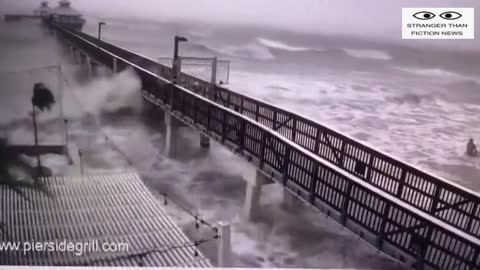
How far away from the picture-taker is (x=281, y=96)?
3588 mm

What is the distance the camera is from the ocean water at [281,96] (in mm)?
2934

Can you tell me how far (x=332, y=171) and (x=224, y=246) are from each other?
904mm

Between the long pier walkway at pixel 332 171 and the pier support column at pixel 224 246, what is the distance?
600 millimetres

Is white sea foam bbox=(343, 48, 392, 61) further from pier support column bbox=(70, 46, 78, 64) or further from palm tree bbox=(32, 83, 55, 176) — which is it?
palm tree bbox=(32, 83, 55, 176)

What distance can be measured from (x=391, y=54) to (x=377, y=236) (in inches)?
57.4

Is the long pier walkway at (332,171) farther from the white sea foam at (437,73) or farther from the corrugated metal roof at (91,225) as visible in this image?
the corrugated metal roof at (91,225)

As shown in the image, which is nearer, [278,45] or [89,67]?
[278,45]

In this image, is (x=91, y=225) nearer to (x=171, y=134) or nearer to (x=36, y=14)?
(x=171, y=134)

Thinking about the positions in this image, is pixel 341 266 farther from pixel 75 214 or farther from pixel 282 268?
pixel 75 214

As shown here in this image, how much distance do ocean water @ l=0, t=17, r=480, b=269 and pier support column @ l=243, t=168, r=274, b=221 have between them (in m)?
0.07

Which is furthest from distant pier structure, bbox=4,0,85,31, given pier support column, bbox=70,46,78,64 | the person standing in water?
the person standing in water

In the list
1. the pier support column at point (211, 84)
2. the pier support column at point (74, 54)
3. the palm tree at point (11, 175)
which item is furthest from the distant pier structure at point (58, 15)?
the pier support column at point (211, 84)

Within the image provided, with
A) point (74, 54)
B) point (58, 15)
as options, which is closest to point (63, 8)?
point (58, 15)

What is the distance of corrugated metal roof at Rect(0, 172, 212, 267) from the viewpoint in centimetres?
265
